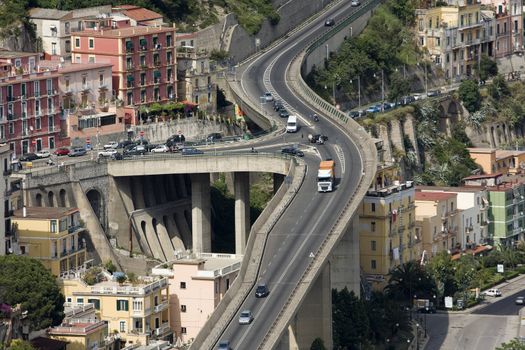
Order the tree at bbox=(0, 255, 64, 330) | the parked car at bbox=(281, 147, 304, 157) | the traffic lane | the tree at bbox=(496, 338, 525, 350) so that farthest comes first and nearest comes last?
the parked car at bbox=(281, 147, 304, 157)
the traffic lane
the tree at bbox=(496, 338, 525, 350)
the tree at bbox=(0, 255, 64, 330)

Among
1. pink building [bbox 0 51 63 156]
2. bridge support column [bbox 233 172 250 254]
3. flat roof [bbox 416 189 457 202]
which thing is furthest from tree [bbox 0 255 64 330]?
flat roof [bbox 416 189 457 202]

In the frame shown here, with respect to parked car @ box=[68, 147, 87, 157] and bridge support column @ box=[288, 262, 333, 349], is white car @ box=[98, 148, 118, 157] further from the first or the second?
bridge support column @ box=[288, 262, 333, 349]

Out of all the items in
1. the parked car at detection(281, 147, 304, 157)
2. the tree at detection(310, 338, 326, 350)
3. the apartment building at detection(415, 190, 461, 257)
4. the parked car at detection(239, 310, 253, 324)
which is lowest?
the tree at detection(310, 338, 326, 350)

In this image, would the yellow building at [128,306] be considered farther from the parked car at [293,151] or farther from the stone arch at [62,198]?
the parked car at [293,151]

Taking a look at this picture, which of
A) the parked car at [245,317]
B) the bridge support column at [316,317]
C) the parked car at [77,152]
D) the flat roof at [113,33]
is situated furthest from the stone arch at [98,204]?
the parked car at [245,317]

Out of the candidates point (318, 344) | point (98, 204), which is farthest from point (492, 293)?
point (98, 204)

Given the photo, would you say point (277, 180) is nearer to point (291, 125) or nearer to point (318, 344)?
point (291, 125)
